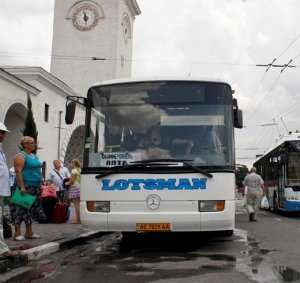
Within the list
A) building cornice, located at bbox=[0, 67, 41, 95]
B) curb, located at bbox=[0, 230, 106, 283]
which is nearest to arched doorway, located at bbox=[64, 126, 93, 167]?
building cornice, located at bbox=[0, 67, 41, 95]

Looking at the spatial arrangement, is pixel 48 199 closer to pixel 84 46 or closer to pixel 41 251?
pixel 41 251

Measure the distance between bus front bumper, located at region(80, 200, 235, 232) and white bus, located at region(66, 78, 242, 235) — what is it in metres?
0.02

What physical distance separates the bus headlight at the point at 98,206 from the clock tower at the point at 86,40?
53.6 m

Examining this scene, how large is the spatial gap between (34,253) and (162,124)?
2.92m

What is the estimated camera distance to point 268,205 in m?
25.8

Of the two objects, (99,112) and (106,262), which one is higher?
(99,112)

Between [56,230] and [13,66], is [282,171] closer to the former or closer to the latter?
[56,230]

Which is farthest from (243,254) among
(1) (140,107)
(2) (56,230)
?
(2) (56,230)

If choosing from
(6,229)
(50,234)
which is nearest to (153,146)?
(6,229)

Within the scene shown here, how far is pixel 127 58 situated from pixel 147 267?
201 feet

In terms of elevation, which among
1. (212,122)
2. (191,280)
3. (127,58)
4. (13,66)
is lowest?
(191,280)

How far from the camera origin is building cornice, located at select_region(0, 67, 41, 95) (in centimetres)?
3242

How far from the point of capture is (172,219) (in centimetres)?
885

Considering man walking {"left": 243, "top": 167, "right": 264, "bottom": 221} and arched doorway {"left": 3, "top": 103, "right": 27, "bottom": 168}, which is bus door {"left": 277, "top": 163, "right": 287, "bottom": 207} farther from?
arched doorway {"left": 3, "top": 103, "right": 27, "bottom": 168}
